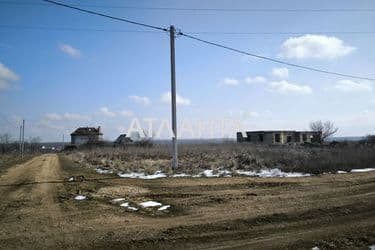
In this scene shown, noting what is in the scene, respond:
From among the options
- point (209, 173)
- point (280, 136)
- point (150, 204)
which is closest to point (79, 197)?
point (150, 204)

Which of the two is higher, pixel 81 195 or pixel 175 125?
pixel 175 125

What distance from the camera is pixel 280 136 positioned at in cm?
10256

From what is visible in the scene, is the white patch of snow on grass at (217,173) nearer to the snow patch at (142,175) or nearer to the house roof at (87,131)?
the snow patch at (142,175)

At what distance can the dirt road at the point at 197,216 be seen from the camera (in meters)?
7.89

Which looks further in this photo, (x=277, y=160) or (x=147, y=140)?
(x=147, y=140)

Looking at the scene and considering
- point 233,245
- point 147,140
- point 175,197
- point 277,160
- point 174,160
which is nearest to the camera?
point 233,245

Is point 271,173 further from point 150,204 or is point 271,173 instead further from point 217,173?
point 150,204

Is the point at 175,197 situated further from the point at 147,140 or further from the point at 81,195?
the point at 147,140

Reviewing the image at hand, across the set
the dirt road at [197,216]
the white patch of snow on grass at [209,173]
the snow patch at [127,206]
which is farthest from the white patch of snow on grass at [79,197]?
the white patch of snow on grass at [209,173]

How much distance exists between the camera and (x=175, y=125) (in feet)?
71.7

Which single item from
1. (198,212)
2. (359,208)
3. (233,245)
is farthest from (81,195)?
(359,208)

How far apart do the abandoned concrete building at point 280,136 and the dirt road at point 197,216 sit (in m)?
85.8

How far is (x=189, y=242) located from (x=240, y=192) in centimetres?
621

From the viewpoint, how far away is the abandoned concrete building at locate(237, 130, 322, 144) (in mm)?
100938
